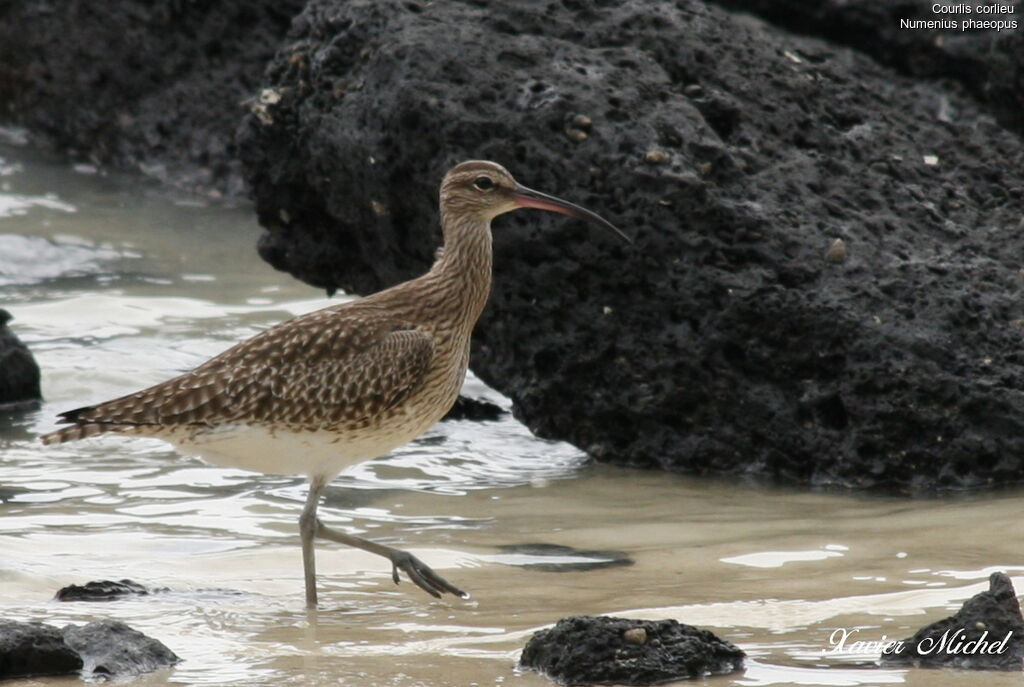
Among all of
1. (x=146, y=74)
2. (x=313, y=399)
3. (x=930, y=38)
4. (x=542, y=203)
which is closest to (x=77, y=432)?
(x=313, y=399)

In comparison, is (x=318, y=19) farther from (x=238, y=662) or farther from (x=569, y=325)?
(x=238, y=662)

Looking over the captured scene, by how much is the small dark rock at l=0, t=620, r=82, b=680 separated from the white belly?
6.23ft

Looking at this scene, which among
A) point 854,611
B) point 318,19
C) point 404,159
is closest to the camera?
point 854,611

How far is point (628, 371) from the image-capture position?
8.65 metres

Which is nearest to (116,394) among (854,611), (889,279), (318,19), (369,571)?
(318,19)

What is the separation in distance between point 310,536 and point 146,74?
9.64 metres

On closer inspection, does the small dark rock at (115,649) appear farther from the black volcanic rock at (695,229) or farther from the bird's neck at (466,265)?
the black volcanic rock at (695,229)

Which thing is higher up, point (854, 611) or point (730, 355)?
point (730, 355)

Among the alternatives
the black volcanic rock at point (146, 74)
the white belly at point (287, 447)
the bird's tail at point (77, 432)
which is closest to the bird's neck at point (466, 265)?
the white belly at point (287, 447)

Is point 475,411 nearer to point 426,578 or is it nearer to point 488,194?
point 488,194

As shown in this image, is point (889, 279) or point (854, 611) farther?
point (889, 279)

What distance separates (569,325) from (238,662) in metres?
3.47

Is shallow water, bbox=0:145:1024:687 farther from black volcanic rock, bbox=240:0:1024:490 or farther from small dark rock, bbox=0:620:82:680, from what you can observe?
black volcanic rock, bbox=240:0:1024:490

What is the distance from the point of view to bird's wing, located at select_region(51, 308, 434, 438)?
23.6 ft
